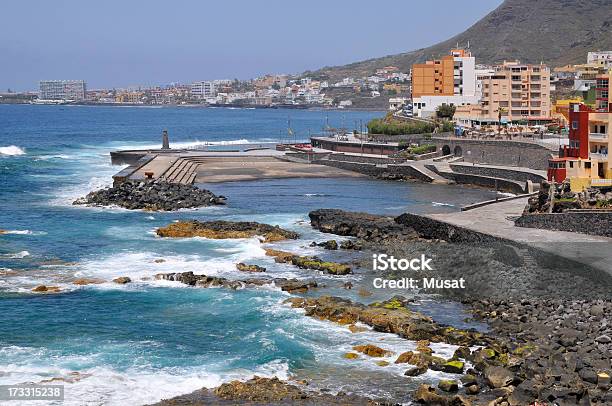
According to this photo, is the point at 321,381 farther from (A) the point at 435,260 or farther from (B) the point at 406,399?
(A) the point at 435,260

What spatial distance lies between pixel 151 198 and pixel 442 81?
233 feet

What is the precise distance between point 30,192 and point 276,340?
4287 centimetres

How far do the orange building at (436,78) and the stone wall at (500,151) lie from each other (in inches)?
1607

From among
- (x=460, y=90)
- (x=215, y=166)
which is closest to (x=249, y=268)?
(x=215, y=166)

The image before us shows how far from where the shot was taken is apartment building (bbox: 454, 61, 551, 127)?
310 ft

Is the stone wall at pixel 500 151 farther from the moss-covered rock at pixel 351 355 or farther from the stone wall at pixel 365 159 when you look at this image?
the moss-covered rock at pixel 351 355

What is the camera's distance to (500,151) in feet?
227

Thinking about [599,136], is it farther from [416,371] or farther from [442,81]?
[442,81]

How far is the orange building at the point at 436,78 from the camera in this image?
118m

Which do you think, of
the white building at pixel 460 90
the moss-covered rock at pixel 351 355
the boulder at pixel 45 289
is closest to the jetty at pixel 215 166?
the white building at pixel 460 90

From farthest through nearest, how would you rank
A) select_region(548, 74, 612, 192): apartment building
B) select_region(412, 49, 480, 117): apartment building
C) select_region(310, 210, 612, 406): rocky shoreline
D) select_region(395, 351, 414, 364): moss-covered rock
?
select_region(412, 49, 480, 117): apartment building, select_region(548, 74, 612, 192): apartment building, select_region(395, 351, 414, 364): moss-covered rock, select_region(310, 210, 612, 406): rocky shoreline

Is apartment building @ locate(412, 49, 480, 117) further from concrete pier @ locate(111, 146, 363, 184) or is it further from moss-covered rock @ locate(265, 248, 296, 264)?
moss-covered rock @ locate(265, 248, 296, 264)

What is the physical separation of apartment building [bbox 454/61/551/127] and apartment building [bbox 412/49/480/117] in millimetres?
13903

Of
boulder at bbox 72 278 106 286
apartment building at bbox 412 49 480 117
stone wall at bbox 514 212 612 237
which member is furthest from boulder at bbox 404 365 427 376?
apartment building at bbox 412 49 480 117
